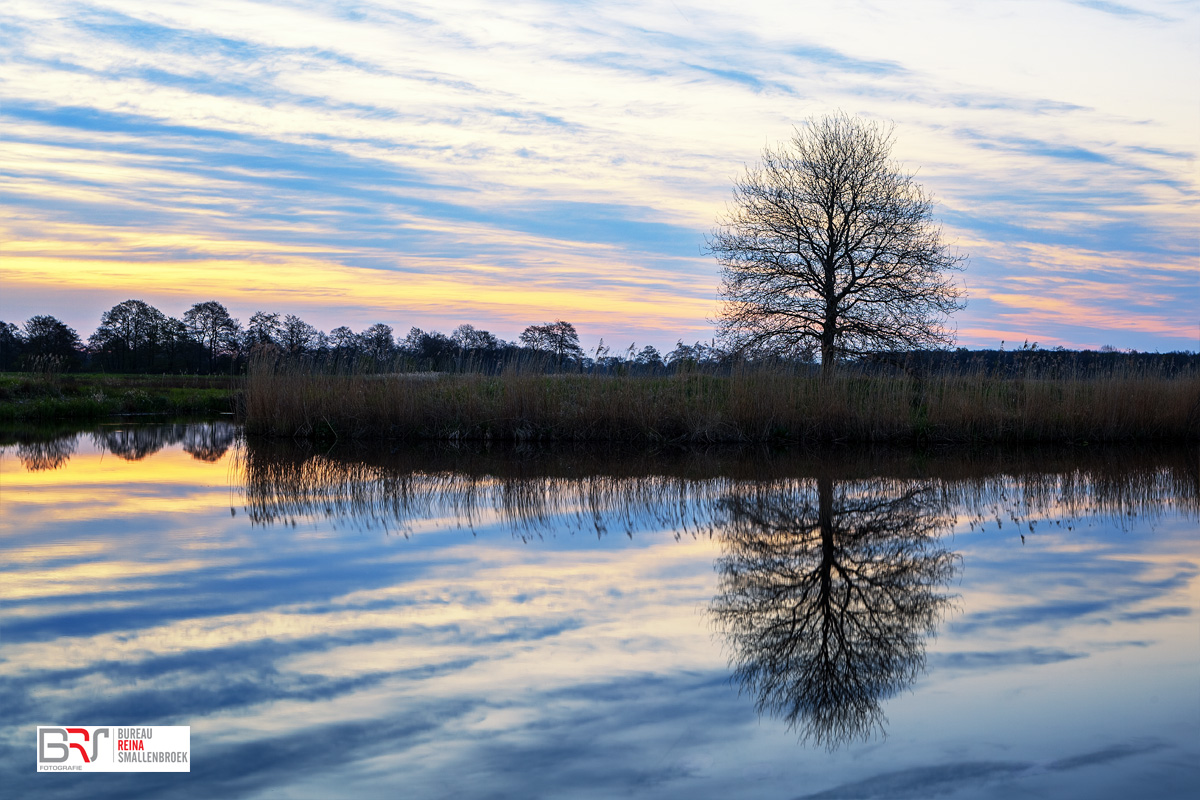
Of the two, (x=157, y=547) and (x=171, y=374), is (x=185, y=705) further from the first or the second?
(x=171, y=374)

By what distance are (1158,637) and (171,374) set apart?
44.1 meters

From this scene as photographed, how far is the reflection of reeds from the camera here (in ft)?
23.1

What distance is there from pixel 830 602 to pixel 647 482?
4.66m

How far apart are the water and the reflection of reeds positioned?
0.35 ft

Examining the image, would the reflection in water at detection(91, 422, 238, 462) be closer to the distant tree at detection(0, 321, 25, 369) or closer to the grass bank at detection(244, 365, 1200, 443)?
the grass bank at detection(244, 365, 1200, 443)

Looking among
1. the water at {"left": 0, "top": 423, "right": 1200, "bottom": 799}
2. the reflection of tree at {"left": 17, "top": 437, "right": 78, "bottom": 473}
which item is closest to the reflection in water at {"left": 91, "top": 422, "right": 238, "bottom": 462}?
the reflection of tree at {"left": 17, "top": 437, "right": 78, "bottom": 473}

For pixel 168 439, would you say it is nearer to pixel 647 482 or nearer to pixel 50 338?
pixel 647 482

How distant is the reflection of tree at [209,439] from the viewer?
12.5 meters

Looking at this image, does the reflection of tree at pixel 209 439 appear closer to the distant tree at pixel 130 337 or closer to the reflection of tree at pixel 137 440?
the reflection of tree at pixel 137 440

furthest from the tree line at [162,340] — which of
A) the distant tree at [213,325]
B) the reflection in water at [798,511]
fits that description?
the reflection in water at [798,511]

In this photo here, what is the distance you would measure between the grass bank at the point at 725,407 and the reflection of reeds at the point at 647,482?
3.67ft

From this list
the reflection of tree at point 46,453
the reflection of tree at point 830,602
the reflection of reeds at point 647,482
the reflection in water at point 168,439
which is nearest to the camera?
the reflection of tree at point 830,602

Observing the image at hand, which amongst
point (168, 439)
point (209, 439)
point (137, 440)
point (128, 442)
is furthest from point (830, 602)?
point (168, 439)

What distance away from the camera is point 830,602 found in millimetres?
4262
